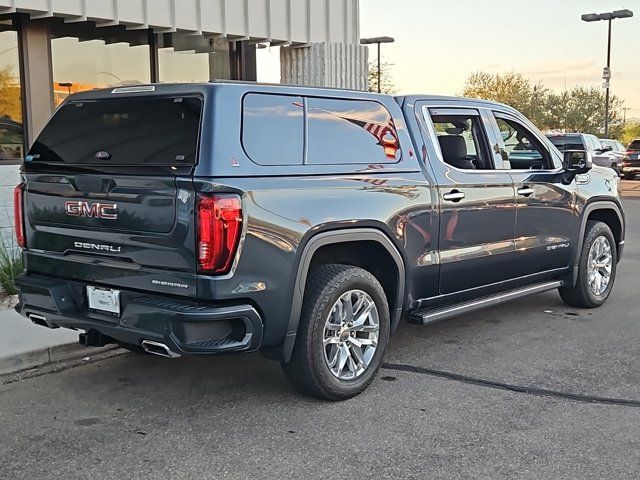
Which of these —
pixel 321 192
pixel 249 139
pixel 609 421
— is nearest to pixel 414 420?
pixel 609 421

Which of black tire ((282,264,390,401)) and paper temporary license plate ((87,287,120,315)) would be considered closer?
paper temporary license plate ((87,287,120,315))

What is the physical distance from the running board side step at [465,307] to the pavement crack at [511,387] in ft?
1.15

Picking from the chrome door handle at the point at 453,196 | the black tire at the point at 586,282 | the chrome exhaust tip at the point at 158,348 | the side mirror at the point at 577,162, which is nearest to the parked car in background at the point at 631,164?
the black tire at the point at 586,282

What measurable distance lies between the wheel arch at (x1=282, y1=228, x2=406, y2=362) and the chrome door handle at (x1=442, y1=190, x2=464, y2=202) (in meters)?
0.65

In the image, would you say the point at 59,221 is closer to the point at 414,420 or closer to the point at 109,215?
the point at 109,215

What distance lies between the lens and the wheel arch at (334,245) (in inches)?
177

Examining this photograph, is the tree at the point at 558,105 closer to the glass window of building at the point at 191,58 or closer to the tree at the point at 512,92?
the tree at the point at 512,92

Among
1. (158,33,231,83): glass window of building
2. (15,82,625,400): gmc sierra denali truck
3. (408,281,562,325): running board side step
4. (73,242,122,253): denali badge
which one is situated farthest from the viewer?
(158,33,231,83): glass window of building

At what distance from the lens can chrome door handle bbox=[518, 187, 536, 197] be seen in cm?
628

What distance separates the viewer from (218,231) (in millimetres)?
4086

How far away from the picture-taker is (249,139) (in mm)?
4363

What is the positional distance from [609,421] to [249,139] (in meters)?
2.64

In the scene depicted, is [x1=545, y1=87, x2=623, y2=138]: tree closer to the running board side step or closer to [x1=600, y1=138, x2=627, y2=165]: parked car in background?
[x1=600, y1=138, x2=627, y2=165]: parked car in background

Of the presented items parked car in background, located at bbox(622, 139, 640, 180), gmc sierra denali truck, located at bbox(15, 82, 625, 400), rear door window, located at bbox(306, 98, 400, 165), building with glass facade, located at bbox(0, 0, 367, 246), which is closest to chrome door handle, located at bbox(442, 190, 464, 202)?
gmc sierra denali truck, located at bbox(15, 82, 625, 400)
